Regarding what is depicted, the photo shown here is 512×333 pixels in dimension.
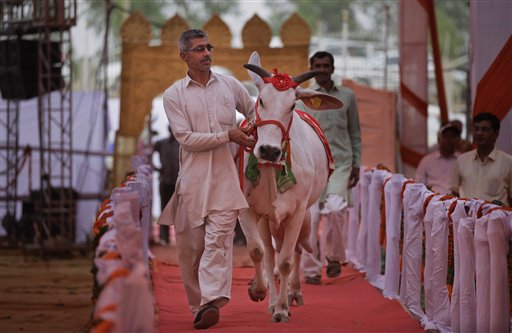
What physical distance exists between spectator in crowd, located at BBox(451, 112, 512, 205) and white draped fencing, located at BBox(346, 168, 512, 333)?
0.68 metres

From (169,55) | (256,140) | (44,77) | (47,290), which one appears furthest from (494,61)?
(169,55)

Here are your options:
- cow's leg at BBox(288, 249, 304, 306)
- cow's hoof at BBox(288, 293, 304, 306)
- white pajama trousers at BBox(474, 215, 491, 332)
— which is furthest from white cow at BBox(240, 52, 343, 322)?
white pajama trousers at BBox(474, 215, 491, 332)

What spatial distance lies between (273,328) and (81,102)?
47.4ft

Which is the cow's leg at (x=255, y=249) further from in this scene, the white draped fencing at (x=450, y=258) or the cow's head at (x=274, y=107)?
the white draped fencing at (x=450, y=258)

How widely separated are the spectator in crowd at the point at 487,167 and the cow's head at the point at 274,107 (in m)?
2.01

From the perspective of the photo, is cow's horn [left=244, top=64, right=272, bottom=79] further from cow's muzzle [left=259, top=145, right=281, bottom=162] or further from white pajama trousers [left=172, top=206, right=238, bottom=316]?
white pajama trousers [left=172, top=206, right=238, bottom=316]

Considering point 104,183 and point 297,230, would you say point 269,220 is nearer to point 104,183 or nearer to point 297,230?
point 297,230

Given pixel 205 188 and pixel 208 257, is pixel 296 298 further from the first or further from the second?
pixel 205 188

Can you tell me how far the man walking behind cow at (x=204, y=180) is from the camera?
7.44 metres

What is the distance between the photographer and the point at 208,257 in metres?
7.46

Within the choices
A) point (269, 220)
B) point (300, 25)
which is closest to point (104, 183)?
point (300, 25)

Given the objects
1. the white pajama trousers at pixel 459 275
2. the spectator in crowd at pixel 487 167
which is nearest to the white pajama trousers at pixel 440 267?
the white pajama trousers at pixel 459 275

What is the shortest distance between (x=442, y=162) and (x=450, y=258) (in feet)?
13.3

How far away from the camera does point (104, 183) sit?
2119 centimetres
